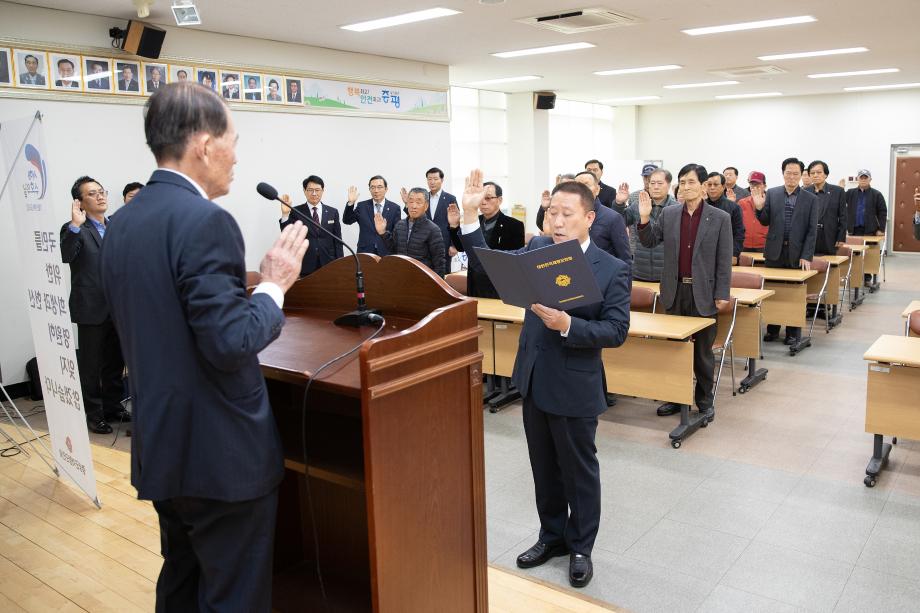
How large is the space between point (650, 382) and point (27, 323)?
17.0 ft

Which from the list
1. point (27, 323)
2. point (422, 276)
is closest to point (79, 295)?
point (27, 323)

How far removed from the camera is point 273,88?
8.06 m

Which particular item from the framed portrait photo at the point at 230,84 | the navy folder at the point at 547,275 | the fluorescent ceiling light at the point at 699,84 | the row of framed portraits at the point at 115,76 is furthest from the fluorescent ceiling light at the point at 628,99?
the navy folder at the point at 547,275

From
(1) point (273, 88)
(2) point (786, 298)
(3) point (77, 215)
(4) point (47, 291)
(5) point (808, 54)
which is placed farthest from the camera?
(5) point (808, 54)

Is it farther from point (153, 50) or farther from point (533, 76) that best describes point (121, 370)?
point (533, 76)

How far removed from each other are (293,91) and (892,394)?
6.68 m

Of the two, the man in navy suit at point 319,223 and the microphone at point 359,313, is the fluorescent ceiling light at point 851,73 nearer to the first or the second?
the man in navy suit at point 319,223

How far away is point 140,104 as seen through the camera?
6875 millimetres

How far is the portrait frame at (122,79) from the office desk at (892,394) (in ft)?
20.8

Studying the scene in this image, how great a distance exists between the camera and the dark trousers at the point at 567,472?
9.60 feet

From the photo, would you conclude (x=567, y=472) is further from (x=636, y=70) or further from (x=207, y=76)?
(x=636, y=70)

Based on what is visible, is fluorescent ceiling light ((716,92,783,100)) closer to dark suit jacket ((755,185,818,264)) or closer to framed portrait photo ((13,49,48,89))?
dark suit jacket ((755,185,818,264))

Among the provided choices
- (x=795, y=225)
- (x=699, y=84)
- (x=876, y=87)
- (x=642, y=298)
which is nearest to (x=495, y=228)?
(x=642, y=298)

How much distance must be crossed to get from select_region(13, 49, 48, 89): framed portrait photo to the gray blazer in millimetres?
5184
